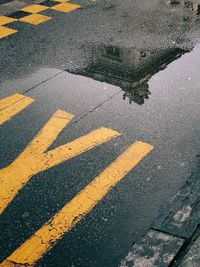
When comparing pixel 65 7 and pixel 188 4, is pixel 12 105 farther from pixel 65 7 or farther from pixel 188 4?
pixel 188 4

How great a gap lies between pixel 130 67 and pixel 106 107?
1575 mm

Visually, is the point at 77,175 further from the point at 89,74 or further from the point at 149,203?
the point at 89,74

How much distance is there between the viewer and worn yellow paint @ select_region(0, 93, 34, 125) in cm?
537

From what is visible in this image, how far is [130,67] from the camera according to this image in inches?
269

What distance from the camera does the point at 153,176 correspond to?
4223 mm

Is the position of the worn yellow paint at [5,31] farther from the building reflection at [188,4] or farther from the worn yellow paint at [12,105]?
the building reflection at [188,4]

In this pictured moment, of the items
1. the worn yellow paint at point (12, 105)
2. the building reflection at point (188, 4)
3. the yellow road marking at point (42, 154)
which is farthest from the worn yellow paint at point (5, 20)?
the yellow road marking at point (42, 154)

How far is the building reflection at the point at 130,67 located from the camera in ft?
19.8

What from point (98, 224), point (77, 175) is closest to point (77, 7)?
point (77, 175)

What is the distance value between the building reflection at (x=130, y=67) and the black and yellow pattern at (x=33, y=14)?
7.21 ft

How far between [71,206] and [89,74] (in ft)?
10.3

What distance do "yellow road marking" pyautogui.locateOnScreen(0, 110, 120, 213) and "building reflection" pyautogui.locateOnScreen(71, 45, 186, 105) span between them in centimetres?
108

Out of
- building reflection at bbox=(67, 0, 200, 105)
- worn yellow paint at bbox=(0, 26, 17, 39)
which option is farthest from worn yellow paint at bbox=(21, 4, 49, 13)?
building reflection at bbox=(67, 0, 200, 105)

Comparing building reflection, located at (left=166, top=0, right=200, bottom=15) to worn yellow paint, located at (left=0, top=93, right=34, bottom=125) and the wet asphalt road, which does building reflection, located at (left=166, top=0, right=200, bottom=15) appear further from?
worn yellow paint, located at (left=0, top=93, right=34, bottom=125)
